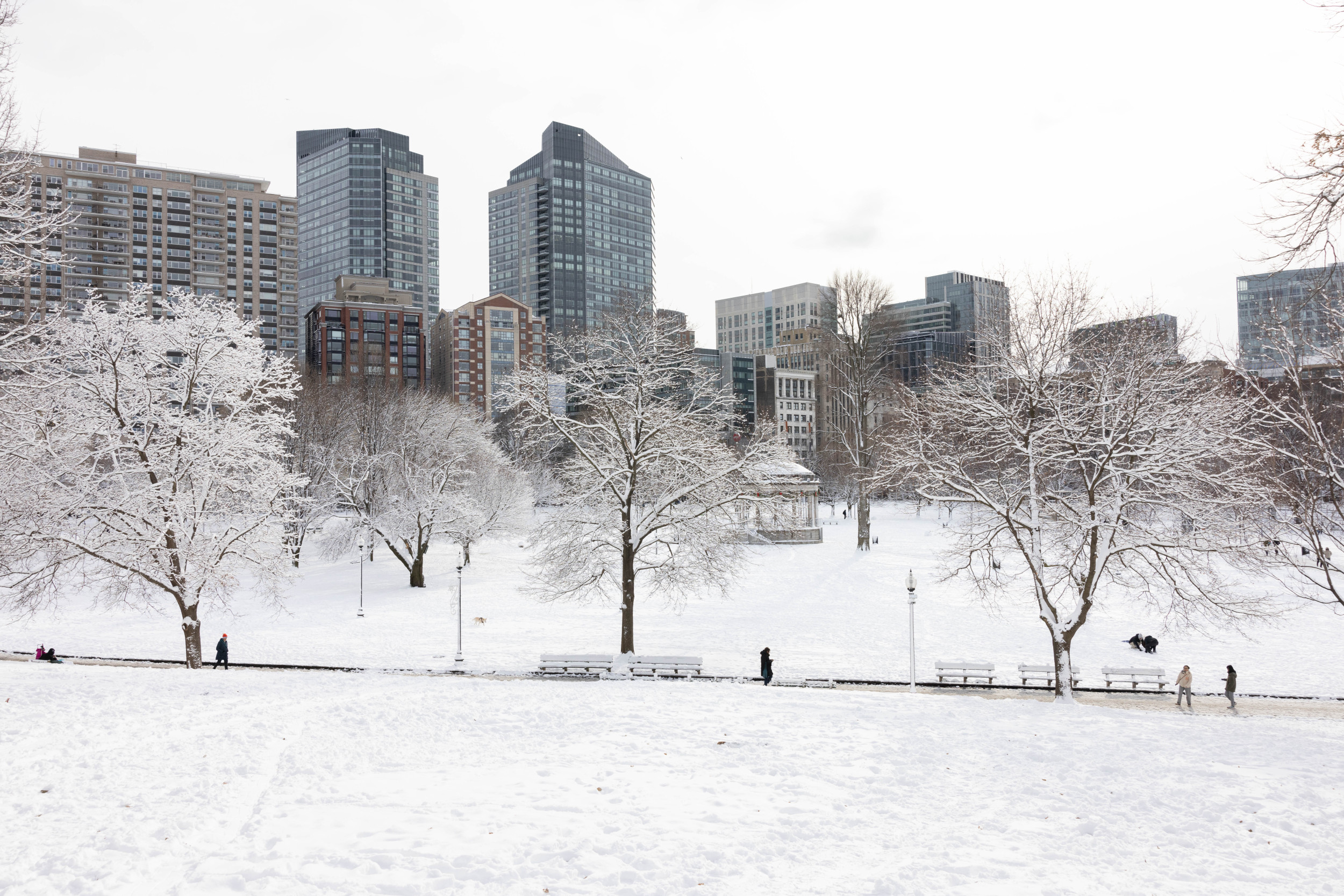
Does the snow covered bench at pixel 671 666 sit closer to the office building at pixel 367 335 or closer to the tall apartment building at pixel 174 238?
the office building at pixel 367 335

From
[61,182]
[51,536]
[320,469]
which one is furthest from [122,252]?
[51,536]

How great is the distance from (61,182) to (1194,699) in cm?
18197

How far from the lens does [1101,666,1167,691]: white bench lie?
68.2ft

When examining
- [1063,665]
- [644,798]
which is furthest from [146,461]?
[1063,665]

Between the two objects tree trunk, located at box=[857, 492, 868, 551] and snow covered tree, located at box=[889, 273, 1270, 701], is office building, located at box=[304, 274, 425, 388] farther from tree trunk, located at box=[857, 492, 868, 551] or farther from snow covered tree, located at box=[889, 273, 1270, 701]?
snow covered tree, located at box=[889, 273, 1270, 701]

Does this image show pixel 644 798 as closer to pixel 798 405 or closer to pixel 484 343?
pixel 798 405

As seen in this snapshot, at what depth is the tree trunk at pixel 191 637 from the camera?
2209 centimetres

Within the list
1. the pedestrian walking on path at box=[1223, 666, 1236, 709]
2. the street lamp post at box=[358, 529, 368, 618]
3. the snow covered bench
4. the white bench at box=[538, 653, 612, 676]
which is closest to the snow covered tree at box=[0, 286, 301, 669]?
the white bench at box=[538, 653, 612, 676]

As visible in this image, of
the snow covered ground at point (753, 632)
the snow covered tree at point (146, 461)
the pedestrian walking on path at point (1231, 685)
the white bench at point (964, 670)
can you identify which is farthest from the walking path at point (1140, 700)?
the snow covered tree at point (146, 461)

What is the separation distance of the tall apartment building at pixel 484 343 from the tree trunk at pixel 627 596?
134 metres

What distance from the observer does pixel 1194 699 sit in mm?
20375

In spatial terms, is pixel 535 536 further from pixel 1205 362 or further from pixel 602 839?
pixel 1205 362

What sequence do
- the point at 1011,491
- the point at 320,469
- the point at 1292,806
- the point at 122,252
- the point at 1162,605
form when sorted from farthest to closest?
the point at 122,252 → the point at 320,469 → the point at 1162,605 → the point at 1011,491 → the point at 1292,806

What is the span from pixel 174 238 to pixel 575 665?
170567 millimetres
